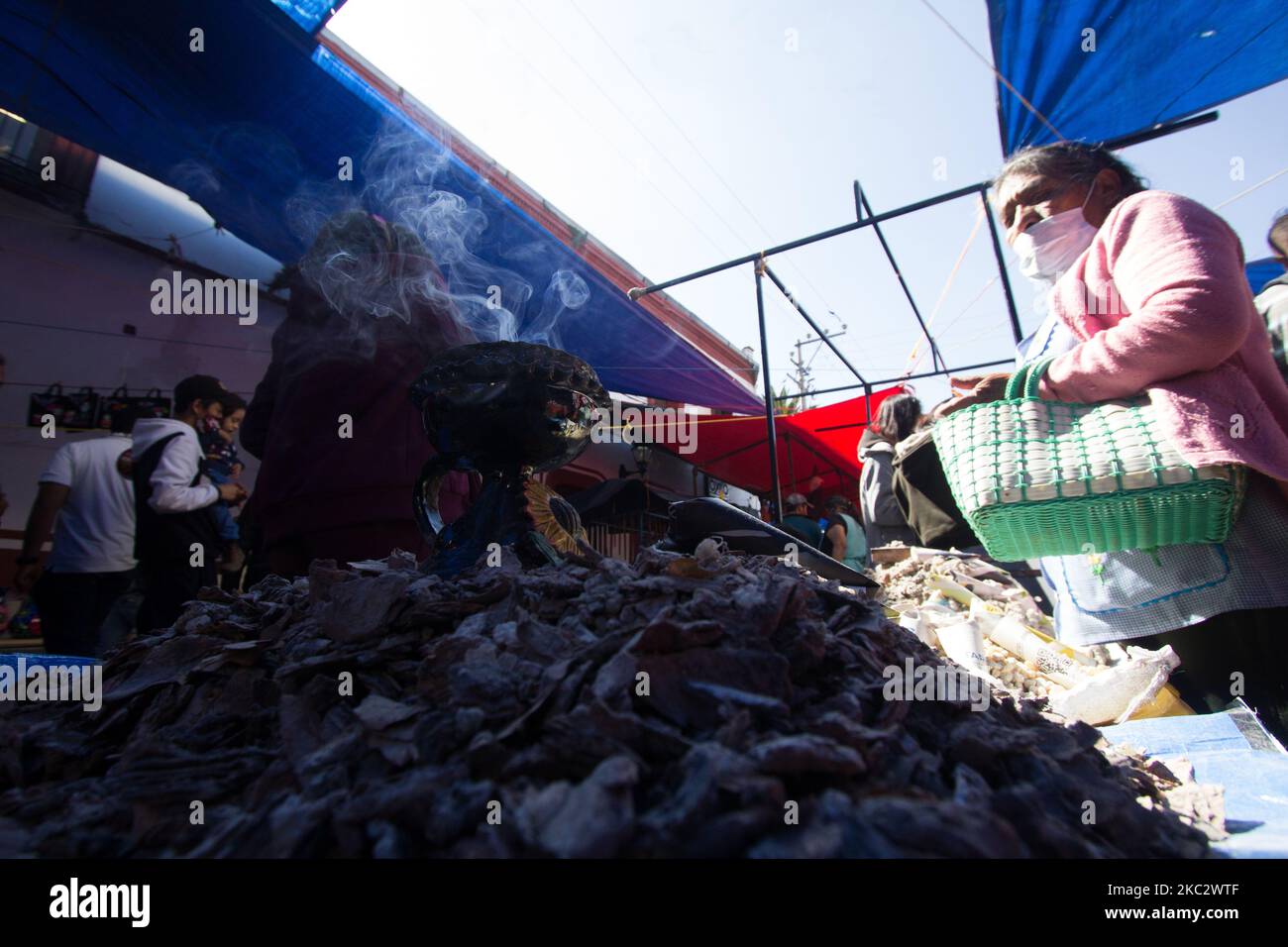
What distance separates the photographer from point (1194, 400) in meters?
1.22

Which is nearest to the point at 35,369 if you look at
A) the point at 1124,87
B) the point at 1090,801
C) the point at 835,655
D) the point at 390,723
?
the point at 390,723

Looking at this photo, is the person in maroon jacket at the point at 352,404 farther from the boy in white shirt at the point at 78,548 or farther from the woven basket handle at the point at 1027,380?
the woven basket handle at the point at 1027,380

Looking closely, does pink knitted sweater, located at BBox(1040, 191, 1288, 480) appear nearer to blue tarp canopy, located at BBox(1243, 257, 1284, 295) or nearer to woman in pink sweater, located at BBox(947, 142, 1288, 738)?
woman in pink sweater, located at BBox(947, 142, 1288, 738)

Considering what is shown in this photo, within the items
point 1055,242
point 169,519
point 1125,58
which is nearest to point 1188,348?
point 1055,242

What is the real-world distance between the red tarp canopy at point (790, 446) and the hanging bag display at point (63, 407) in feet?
17.3

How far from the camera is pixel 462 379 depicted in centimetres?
139

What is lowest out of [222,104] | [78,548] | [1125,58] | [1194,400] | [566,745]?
[566,745]

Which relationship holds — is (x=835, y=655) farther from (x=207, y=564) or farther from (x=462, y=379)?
(x=207, y=564)

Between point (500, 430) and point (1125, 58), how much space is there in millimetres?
4458
